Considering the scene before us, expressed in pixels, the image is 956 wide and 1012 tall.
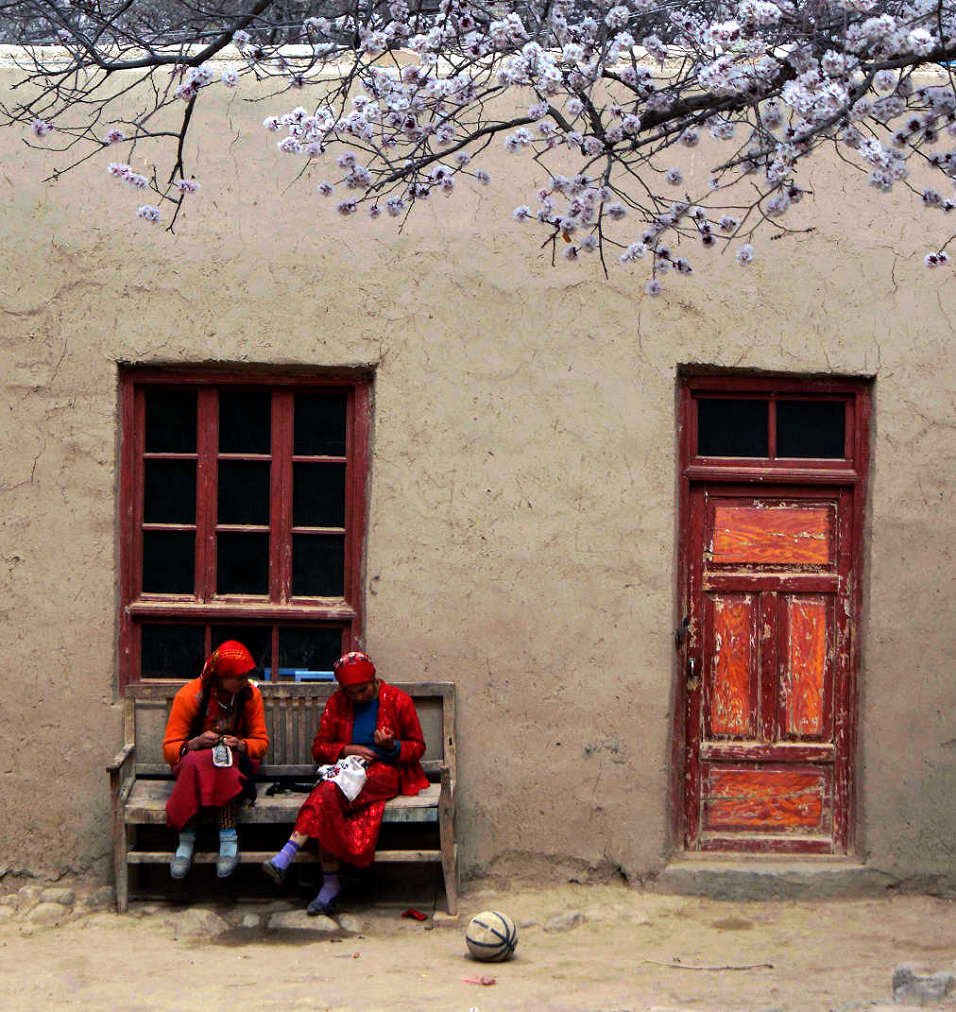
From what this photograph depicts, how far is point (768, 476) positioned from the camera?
6562 millimetres

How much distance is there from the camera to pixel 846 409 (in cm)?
659

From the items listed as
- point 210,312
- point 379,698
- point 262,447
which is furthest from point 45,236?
point 379,698

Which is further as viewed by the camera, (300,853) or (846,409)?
(846,409)

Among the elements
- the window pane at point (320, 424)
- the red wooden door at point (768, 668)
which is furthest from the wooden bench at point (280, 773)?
the red wooden door at point (768, 668)

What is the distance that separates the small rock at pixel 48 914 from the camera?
6.17 metres

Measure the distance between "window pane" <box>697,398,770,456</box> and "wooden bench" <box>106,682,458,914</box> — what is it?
1703 mm

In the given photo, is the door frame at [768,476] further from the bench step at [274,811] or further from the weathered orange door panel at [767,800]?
the bench step at [274,811]

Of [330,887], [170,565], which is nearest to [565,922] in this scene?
[330,887]

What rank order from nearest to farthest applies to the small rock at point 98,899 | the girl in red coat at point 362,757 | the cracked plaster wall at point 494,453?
the girl in red coat at point 362,757
the small rock at point 98,899
the cracked plaster wall at point 494,453

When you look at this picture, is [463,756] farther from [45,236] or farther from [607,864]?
[45,236]

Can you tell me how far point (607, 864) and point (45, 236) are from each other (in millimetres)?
3905

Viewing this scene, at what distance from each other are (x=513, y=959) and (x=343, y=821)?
3.03ft

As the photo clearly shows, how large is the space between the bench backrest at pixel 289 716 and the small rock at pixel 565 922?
85 cm

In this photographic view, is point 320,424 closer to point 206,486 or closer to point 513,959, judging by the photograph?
point 206,486
